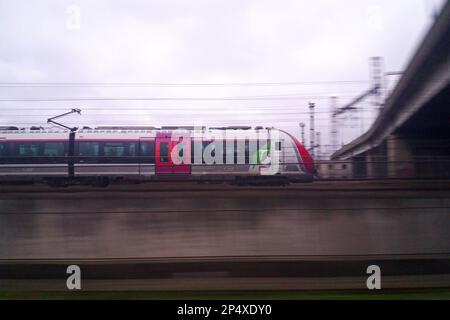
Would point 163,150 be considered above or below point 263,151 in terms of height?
above

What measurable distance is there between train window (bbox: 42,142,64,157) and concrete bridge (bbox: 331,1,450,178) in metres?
12.1

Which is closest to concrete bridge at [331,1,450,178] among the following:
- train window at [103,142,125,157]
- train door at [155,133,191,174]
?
train door at [155,133,191,174]

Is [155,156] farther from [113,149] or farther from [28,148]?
[28,148]

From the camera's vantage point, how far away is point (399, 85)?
17.3m

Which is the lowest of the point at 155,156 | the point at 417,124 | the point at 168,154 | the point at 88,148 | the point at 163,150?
the point at 155,156

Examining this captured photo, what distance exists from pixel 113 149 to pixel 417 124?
1556cm

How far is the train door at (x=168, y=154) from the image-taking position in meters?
14.6

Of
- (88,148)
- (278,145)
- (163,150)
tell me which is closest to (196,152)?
(163,150)

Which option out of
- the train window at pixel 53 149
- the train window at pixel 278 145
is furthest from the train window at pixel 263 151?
the train window at pixel 53 149

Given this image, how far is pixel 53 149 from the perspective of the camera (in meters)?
16.9

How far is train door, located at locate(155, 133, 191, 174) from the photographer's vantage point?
1457cm
